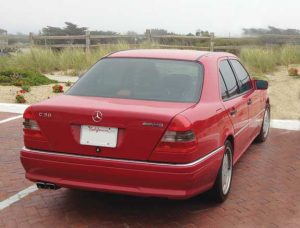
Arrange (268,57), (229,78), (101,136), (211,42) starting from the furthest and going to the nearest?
(211,42) < (268,57) < (229,78) < (101,136)

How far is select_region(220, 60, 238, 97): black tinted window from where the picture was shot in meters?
5.48

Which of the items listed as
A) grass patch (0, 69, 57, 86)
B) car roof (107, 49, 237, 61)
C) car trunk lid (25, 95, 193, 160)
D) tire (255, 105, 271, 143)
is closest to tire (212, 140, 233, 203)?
car trunk lid (25, 95, 193, 160)

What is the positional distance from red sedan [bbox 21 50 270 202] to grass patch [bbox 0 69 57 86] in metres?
9.26

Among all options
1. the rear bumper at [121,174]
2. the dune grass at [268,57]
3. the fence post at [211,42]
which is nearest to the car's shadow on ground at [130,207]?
the rear bumper at [121,174]

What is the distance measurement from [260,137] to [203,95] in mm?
3414

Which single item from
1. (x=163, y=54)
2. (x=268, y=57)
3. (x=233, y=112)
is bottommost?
(x=268, y=57)

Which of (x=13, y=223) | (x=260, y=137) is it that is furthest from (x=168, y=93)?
(x=260, y=137)

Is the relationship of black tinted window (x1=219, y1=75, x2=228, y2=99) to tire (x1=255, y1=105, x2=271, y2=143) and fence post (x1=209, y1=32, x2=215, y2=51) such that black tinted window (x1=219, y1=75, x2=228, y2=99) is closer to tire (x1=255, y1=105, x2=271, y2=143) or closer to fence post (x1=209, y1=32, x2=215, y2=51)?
tire (x1=255, y1=105, x2=271, y2=143)

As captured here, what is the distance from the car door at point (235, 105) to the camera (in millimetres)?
5254

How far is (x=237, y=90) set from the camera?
584 centimetres

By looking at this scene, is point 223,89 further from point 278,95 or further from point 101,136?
point 278,95

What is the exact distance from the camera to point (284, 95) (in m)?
13.1

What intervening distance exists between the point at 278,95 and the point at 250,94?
700 cm

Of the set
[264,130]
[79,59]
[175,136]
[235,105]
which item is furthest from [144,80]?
[79,59]
